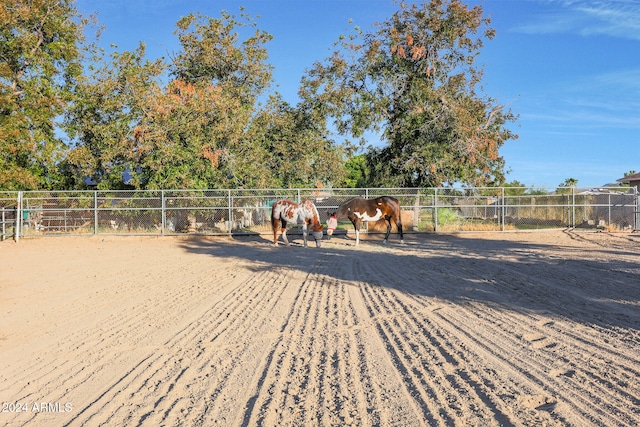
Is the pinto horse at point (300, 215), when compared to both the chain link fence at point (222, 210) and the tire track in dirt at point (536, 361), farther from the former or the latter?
the tire track in dirt at point (536, 361)

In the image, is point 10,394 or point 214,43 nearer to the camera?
point 10,394

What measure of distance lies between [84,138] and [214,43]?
9.34m

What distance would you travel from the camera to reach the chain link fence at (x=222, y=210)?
22.9 m

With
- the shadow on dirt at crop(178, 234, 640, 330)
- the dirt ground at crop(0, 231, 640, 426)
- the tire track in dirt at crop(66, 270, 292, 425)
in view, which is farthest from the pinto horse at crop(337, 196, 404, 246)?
the tire track in dirt at crop(66, 270, 292, 425)

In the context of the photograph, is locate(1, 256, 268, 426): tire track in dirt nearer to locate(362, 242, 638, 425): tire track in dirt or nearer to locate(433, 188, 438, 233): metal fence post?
locate(362, 242, 638, 425): tire track in dirt

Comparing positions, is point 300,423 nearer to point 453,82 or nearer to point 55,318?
point 55,318

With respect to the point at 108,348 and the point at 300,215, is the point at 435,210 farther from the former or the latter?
the point at 108,348

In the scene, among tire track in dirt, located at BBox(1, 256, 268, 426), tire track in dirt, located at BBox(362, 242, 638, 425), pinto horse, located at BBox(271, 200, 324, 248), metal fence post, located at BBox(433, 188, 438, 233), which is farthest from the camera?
metal fence post, located at BBox(433, 188, 438, 233)

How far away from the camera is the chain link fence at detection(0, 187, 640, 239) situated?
22.9 meters

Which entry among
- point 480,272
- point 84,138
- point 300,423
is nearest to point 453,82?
point 480,272

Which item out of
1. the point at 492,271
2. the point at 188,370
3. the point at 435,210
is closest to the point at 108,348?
the point at 188,370

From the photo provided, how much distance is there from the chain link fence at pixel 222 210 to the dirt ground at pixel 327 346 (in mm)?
11127

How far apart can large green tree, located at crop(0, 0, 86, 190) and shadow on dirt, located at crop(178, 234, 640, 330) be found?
36.9 feet

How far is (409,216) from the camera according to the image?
80.3 feet
